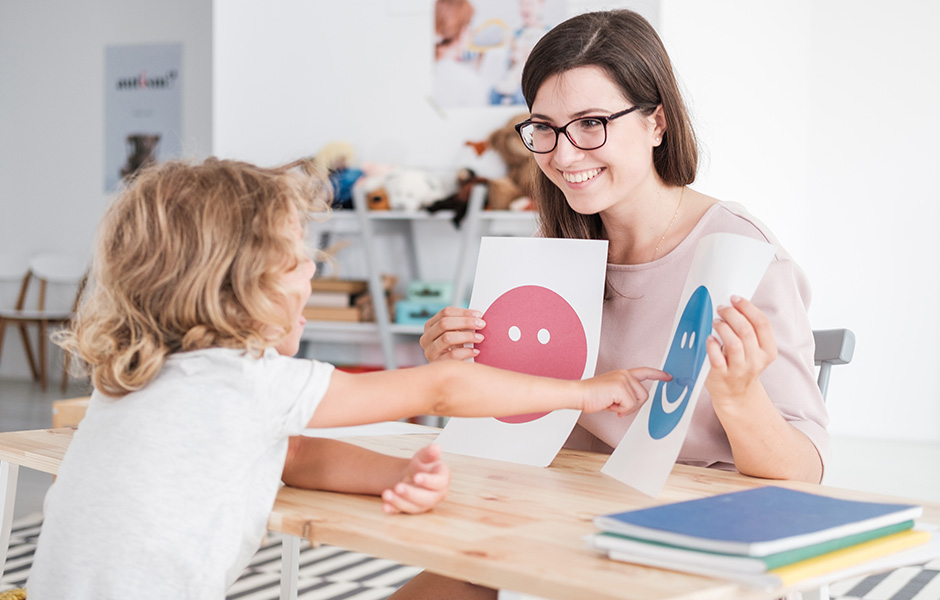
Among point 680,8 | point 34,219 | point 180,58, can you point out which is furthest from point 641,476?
point 34,219

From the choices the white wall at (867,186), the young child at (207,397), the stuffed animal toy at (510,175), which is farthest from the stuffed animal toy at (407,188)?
the young child at (207,397)

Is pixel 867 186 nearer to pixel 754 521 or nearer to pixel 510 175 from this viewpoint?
pixel 510 175

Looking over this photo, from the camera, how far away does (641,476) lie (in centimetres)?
108

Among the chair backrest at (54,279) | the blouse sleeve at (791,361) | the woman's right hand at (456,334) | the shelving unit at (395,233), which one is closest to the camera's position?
the blouse sleeve at (791,361)

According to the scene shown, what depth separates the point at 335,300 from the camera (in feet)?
14.2

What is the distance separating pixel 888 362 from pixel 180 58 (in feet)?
16.1

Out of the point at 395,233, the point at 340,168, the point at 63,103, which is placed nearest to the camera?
the point at 340,168

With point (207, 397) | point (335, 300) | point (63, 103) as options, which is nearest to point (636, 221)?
point (207, 397)

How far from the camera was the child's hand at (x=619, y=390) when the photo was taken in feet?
3.64

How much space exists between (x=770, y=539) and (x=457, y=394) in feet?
1.30

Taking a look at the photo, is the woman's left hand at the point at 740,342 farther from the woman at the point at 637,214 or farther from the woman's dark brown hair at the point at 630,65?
the woman's dark brown hair at the point at 630,65

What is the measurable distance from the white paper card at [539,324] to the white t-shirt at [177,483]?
412 millimetres

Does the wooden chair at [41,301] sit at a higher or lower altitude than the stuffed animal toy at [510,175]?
lower

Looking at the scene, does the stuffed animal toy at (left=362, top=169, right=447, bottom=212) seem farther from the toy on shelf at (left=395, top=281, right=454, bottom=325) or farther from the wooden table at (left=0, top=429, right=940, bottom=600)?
the wooden table at (left=0, top=429, right=940, bottom=600)
